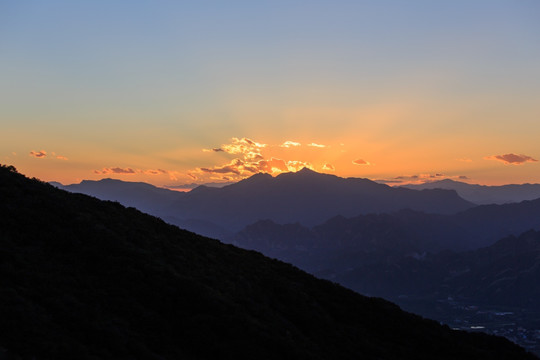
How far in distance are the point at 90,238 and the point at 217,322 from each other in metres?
12.7

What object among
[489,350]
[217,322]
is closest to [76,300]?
[217,322]

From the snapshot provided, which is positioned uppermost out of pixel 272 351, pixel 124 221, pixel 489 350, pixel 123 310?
pixel 124 221

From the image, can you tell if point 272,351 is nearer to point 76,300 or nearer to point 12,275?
point 76,300

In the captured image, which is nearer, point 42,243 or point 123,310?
point 123,310

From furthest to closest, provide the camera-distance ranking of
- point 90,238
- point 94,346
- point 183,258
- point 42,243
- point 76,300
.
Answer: point 183,258
point 90,238
point 42,243
point 76,300
point 94,346

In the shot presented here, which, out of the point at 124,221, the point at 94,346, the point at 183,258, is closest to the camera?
the point at 94,346

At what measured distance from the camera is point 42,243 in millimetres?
31078

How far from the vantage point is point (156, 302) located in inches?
1128

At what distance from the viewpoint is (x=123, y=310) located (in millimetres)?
26125

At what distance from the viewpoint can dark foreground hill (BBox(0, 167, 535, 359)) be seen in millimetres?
22484

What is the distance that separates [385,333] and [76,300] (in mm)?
27423

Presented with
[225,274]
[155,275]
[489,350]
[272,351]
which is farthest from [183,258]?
[489,350]

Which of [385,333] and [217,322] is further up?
[217,322]

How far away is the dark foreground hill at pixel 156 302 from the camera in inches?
885
